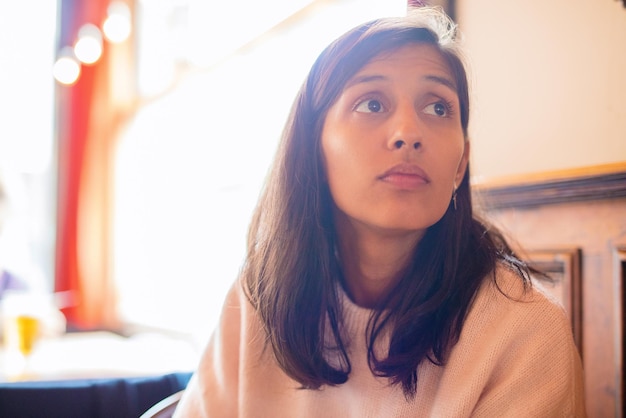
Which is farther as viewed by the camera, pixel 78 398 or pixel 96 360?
pixel 96 360

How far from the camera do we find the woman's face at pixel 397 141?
98cm


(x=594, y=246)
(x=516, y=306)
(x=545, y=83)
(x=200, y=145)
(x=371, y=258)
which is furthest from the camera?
(x=200, y=145)

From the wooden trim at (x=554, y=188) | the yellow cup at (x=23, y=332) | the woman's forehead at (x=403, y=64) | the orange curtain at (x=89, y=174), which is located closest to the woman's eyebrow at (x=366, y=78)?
the woman's forehead at (x=403, y=64)

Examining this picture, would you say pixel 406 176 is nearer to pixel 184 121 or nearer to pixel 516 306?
pixel 516 306

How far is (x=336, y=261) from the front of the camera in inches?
46.8

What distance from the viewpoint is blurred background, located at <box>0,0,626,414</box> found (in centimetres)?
138

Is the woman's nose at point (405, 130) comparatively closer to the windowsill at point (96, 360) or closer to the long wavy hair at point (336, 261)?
the long wavy hair at point (336, 261)

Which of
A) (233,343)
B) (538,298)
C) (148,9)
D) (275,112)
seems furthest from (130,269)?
(538,298)

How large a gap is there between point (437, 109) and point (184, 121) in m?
2.29

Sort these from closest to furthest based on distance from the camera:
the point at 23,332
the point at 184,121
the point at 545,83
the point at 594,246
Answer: the point at 594,246 < the point at 545,83 < the point at 23,332 < the point at 184,121

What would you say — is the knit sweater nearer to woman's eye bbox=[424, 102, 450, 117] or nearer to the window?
woman's eye bbox=[424, 102, 450, 117]

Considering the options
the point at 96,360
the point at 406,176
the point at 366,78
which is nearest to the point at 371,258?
the point at 406,176

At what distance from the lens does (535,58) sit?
4.69ft

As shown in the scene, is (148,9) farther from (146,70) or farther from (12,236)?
(12,236)
